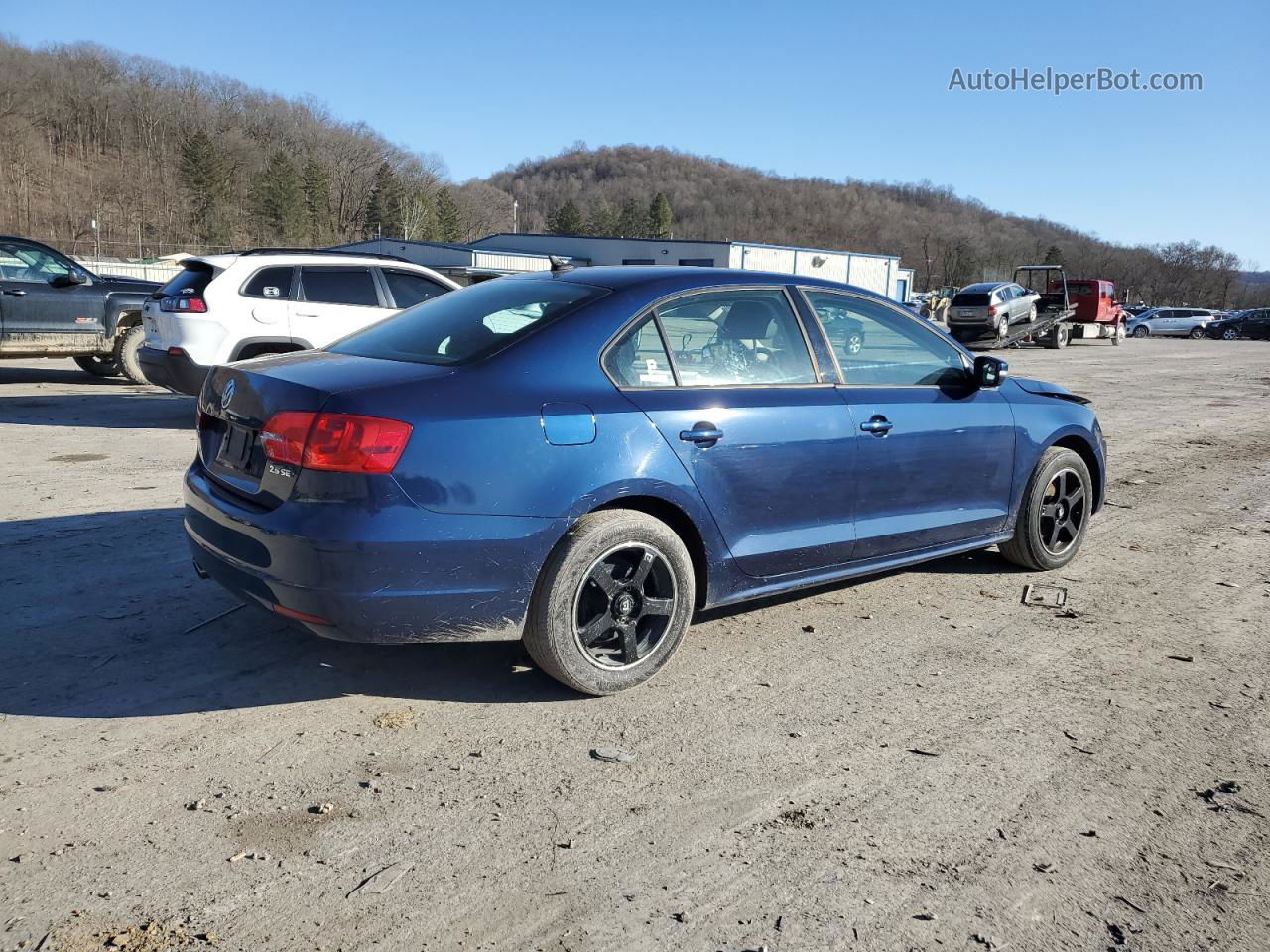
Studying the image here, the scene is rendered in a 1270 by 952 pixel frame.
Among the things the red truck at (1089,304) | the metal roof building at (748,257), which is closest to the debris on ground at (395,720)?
the red truck at (1089,304)

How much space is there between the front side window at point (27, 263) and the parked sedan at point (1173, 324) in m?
53.1

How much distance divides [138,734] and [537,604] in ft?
4.60

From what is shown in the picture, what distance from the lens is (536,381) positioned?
141 inches

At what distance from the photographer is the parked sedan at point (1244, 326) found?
50.5 m

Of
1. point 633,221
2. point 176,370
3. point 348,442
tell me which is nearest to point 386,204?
point 633,221

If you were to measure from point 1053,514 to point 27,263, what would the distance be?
1229 centimetres

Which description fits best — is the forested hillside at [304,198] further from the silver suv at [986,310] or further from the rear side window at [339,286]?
the rear side window at [339,286]

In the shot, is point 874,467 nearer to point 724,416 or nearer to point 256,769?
point 724,416

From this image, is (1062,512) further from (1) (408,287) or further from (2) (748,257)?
(2) (748,257)

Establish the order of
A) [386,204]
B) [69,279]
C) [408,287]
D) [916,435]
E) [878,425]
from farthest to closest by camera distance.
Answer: [386,204] < [69,279] < [408,287] < [916,435] < [878,425]

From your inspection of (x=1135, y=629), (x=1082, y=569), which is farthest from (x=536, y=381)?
(x=1082, y=569)

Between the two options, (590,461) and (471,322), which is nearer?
(590,461)

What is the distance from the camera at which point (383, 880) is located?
103 inches

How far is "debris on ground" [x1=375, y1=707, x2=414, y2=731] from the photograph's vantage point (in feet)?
11.5
